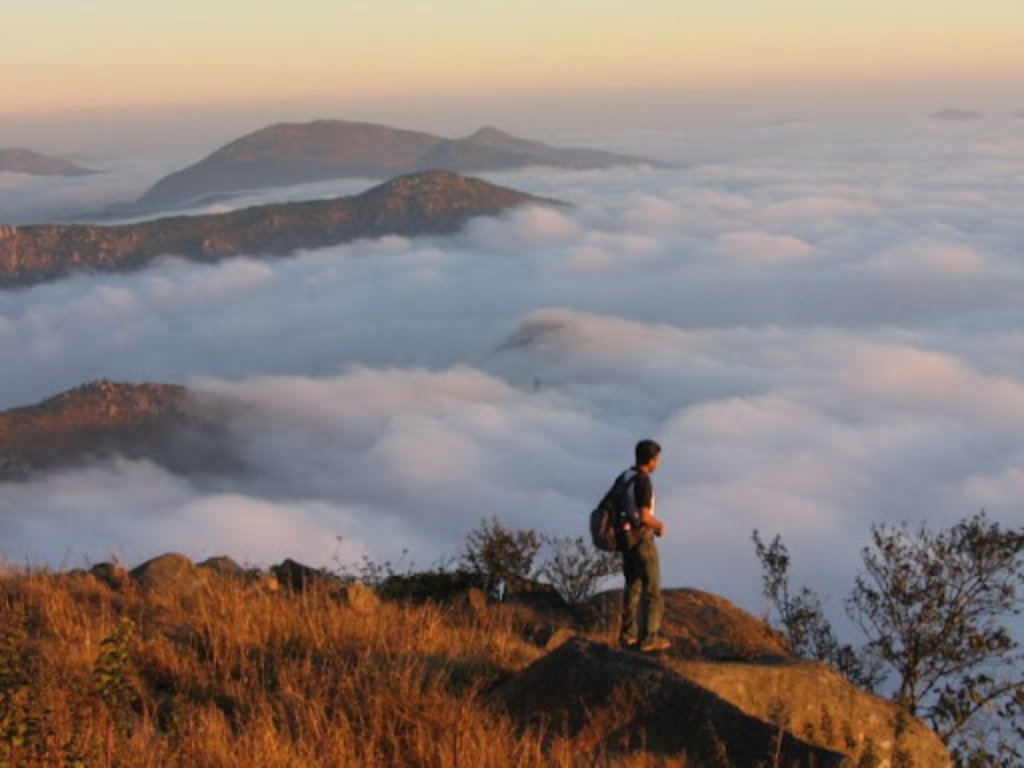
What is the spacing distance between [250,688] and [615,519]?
3529mm

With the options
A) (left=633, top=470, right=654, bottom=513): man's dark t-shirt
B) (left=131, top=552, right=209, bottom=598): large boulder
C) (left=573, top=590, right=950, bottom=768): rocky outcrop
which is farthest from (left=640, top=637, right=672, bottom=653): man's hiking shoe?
(left=131, top=552, right=209, bottom=598): large boulder

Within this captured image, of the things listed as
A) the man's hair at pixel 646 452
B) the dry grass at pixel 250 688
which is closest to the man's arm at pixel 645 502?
the man's hair at pixel 646 452

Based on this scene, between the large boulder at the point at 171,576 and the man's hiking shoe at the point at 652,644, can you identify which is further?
the large boulder at the point at 171,576

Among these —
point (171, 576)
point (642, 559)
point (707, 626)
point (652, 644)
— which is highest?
point (642, 559)

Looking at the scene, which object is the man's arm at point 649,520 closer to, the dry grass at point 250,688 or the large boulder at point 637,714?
the dry grass at point 250,688

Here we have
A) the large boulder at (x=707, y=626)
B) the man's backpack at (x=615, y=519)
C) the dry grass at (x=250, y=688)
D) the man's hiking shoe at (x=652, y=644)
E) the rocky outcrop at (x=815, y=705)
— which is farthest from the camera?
the large boulder at (x=707, y=626)

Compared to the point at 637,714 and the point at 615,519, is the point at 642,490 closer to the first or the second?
A: the point at 615,519

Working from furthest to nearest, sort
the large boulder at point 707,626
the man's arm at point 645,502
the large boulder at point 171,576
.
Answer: the large boulder at point 171,576 → the large boulder at point 707,626 → the man's arm at point 645,502

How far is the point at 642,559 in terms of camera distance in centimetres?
809

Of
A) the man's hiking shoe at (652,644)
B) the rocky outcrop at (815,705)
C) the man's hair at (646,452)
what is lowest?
the man's hiking shoe at (652,644)

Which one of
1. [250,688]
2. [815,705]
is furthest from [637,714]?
[250,688]

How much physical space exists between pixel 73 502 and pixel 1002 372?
15941 centimetres

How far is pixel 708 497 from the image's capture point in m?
121

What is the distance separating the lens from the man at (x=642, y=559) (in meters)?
7.85
